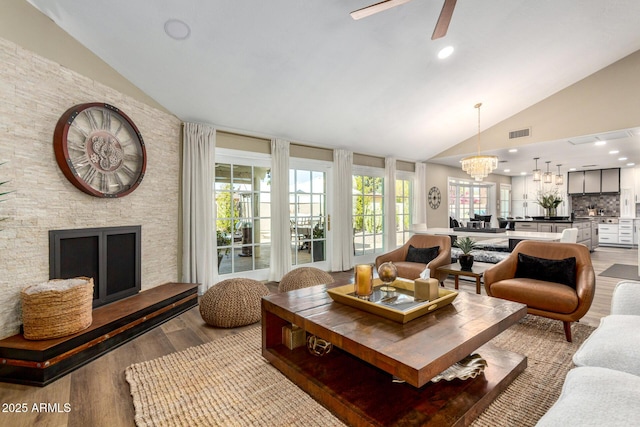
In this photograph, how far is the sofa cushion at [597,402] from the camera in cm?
87

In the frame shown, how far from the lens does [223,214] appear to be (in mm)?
4340

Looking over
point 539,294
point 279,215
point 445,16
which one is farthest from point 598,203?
point 445,16

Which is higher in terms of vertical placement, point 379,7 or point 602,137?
point 379,7

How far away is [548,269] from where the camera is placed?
290cm

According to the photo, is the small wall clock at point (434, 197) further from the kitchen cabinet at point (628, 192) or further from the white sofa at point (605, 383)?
the white sofa at point (605, 383)

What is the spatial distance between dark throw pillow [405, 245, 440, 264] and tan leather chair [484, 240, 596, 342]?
3.09 ft

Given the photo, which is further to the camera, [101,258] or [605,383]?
[101,258]

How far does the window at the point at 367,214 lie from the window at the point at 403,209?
1.79ft

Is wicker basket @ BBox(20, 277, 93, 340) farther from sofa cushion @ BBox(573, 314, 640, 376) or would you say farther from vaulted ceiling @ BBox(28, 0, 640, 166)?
sofa cushion @ BBox(573, 314, 640, 376)

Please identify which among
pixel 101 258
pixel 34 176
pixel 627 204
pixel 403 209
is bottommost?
pixel 101 258

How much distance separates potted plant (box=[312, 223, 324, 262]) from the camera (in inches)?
211

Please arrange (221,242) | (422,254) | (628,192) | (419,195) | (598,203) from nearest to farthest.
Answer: (422,254) < (221,242) < (419,195) < (628,192) < (598,203)

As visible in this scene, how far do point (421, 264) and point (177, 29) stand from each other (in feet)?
12.0

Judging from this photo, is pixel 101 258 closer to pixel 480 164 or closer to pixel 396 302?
pixel 396 302
